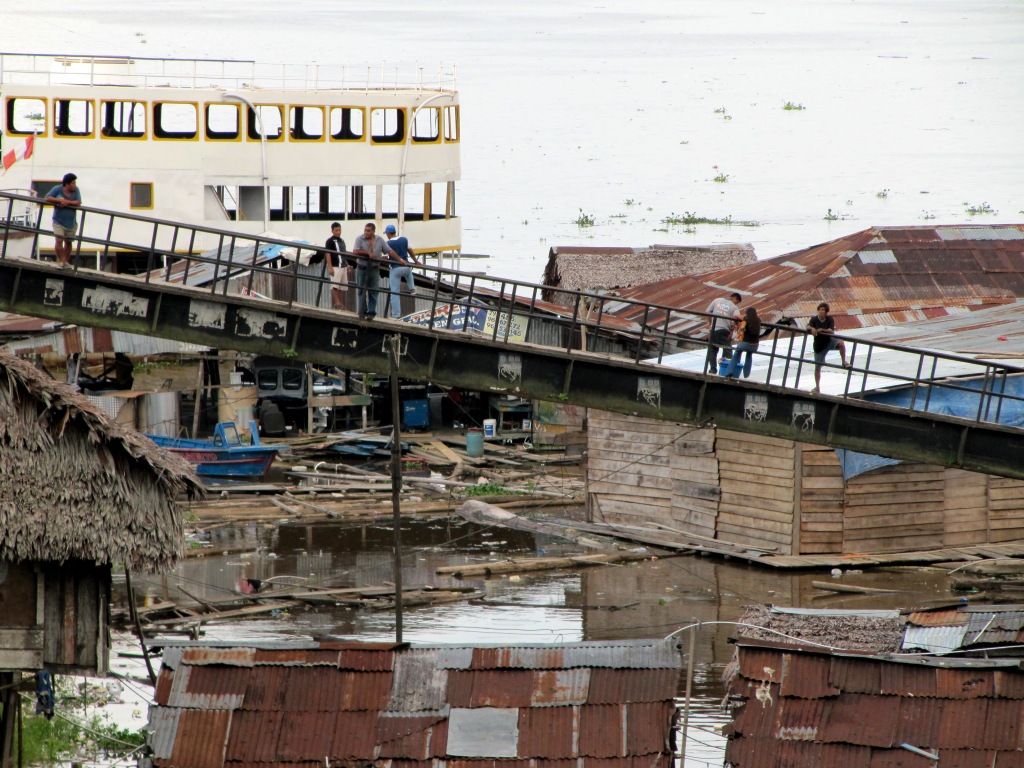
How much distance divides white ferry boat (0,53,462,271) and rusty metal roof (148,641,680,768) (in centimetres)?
3001

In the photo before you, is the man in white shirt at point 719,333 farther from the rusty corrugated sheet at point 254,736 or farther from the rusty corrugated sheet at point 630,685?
the rusty corrugated sheet at point 254,736

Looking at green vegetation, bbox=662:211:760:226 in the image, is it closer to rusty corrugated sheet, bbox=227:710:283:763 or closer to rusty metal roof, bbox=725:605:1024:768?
rusty metal roof, bbox=725:605:1024:768

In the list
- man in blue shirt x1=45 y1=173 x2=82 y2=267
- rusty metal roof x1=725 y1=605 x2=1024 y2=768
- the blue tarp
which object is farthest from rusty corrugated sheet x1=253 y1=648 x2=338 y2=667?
the blue tarp

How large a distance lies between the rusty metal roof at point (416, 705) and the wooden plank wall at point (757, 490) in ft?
43.2

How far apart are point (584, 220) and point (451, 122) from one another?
24553mm

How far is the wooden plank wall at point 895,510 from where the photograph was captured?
89.4 ft

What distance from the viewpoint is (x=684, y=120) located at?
113688mm

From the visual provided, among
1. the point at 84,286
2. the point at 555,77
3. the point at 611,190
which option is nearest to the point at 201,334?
the point at 84,286

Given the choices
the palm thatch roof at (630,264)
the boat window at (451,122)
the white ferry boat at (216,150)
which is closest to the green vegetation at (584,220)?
the palm thatch roof at (630,264)

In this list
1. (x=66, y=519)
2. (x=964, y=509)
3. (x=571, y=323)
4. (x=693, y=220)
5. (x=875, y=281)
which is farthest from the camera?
(x=693, y=220)

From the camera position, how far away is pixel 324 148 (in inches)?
1745

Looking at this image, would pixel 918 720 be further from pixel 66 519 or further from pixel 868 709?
pixel 66 519

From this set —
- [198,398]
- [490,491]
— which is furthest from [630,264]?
[198,398]

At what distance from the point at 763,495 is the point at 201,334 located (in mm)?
11832
